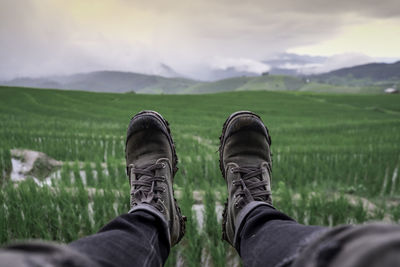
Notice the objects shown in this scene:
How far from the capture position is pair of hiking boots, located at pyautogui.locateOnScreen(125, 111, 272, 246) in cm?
128

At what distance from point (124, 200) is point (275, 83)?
172 m

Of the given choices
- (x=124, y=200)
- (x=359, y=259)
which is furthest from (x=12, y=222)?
(x=359, y=259)

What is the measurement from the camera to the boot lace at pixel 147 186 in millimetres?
1234

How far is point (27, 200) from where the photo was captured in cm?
158

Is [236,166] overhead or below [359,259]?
below

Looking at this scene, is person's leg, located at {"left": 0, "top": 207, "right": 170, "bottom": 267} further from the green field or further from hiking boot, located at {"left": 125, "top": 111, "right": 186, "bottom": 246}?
the green field

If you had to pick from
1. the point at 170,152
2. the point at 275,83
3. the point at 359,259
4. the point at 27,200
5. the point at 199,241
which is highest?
the point at 275,83

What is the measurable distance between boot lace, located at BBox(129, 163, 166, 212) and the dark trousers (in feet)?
0.80

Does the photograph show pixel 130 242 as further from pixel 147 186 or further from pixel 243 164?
pixel 243 164

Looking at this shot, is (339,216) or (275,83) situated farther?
(275,83)

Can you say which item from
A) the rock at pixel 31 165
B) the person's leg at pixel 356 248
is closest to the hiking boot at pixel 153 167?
the person's leg at pixel 356 248

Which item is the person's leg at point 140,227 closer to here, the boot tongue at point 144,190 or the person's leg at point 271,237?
the boot tongue at point 144,190

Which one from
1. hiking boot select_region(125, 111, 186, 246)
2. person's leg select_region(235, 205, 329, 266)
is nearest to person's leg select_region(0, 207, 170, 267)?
hiking boot select_region(125, 111, 186, 246)

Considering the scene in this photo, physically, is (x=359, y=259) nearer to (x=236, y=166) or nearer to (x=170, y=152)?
(x=236, y=166)
